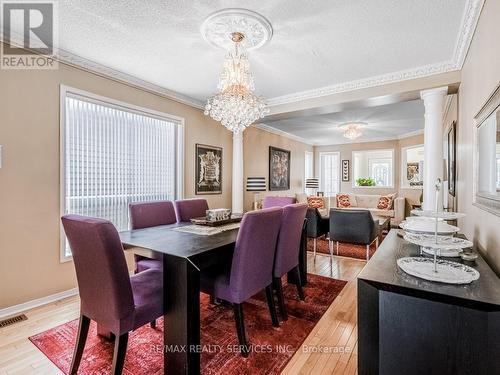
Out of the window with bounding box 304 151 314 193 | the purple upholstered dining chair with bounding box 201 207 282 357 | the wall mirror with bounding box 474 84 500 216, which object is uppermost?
the window with bounding box 304 151 314 193

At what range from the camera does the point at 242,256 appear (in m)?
1.79

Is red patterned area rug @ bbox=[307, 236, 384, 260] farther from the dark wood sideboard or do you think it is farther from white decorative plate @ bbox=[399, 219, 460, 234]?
the dark wood sideboard

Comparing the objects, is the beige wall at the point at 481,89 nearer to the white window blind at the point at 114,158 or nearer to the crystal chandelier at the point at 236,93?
the crystal chandelier at the point at 236,93

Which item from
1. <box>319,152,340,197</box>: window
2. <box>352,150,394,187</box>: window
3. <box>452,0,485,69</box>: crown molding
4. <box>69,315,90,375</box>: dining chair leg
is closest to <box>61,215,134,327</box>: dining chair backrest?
<box>69,315,90,375</box>: dining chair leg

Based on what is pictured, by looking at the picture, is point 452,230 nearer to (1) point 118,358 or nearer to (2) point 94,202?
(1) point 118,358

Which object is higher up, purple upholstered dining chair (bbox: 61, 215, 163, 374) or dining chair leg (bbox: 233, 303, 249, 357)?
purple upholstered dining chair (bbox: 61, 215, 163, 374)

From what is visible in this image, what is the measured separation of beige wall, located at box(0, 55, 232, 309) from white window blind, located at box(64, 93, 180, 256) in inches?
6.2

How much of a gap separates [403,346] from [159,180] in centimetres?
344

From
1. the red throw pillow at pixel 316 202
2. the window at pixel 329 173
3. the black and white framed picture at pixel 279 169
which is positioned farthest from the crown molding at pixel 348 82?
the window at pixel 329 173

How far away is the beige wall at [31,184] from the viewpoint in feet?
7.66

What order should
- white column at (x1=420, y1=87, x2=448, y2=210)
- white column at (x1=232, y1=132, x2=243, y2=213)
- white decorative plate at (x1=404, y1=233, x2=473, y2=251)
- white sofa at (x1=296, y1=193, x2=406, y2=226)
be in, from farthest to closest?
white sofa at (x1=296, y1=193, x2=406, y2=226) < white column at (x1=232, y1=132, x2=243, y2=213) < white column at (x1=420, y1=87, x2=448, y2=210) < white decorative plate at (x1=404, y1=233, x2=473, y2=251)

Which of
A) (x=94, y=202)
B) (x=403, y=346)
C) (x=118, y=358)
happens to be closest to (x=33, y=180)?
(x=94, y=202)

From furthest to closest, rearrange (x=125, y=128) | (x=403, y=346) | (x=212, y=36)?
(x=125, y=128) < (x=212, y=36) < (x=403, y=346)

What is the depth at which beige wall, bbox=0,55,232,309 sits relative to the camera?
7.66ft
